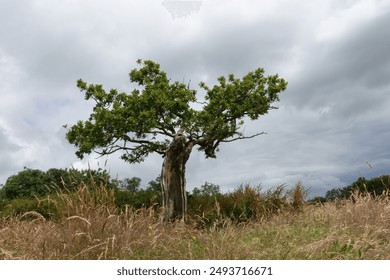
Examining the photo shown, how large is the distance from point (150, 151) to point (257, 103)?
4.39m

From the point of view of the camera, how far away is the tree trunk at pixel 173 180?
15.1 m

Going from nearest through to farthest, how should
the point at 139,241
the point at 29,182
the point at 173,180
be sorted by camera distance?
the point at 139,241, the point at 173,180, the point at 29,182

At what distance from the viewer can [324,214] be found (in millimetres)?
12844

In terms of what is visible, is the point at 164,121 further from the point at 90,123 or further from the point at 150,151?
the point at 90,123

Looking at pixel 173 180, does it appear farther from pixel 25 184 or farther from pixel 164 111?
pixel 25 184

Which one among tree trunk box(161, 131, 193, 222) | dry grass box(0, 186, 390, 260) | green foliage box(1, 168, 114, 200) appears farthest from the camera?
green foliage box(1, 168, 114, 200)

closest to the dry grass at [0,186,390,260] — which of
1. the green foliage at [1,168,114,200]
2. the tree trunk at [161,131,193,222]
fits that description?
the tree trunk at [161,131,193,222]

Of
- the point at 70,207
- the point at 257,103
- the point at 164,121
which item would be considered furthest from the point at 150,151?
the point at 70,207

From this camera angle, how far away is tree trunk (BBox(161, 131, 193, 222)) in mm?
15109

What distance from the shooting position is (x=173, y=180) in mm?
15211

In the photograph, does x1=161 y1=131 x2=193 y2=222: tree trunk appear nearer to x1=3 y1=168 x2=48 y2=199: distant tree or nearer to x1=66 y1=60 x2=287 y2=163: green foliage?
x1=66 y1=60 x2=287 y2=163: green foliage

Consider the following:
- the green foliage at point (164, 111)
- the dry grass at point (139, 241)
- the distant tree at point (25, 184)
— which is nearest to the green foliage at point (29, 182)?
the distant tree at point (25, 184)

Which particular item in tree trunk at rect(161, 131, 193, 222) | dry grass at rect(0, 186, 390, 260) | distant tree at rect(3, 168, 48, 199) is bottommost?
dry grass at rect(0, 186, 390, 260)

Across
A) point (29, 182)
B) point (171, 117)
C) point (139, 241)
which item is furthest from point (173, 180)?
point (29, 182)
